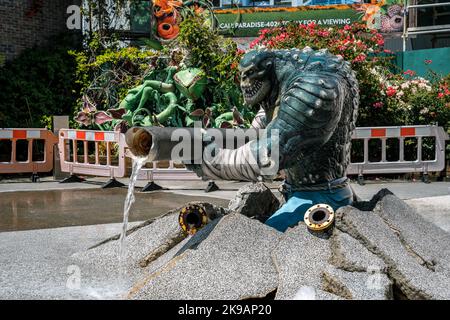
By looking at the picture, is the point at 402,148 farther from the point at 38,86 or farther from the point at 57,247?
the point at 38,86

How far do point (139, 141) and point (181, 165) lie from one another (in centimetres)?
653

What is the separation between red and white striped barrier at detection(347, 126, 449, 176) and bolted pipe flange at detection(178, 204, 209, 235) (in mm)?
6628

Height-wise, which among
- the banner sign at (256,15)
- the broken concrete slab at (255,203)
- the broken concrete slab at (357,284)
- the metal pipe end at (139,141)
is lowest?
the broken concrete slab at (357,284)

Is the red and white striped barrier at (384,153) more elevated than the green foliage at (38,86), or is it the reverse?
the green foliage at (38,86)

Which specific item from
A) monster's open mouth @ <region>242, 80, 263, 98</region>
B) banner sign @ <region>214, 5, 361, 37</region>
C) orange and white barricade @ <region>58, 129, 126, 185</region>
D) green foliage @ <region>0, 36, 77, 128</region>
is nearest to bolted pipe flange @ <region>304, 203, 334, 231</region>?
monster's open mouth @ <region>242, 80, 263, 98</region>

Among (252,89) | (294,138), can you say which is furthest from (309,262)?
(252,89)

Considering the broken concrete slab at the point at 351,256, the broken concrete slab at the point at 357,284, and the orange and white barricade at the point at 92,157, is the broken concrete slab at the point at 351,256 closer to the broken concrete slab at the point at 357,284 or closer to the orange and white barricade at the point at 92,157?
the broken concrete slab at the point at 357,284

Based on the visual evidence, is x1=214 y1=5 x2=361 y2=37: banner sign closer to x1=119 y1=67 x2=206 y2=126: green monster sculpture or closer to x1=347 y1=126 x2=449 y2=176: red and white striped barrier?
x1=119 y1=67 x2=206 y2=126: green monster sculpture

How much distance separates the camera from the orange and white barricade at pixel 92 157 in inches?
386

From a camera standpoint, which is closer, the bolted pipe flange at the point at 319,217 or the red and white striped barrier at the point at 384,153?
the bolted pipe flange at the point at 319,217

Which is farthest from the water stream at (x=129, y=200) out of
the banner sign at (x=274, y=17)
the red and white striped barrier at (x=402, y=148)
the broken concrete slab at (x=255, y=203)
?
the banner sign at (x=274, y=17)

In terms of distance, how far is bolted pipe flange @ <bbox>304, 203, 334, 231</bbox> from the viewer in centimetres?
326

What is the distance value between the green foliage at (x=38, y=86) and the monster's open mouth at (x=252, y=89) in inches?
363
